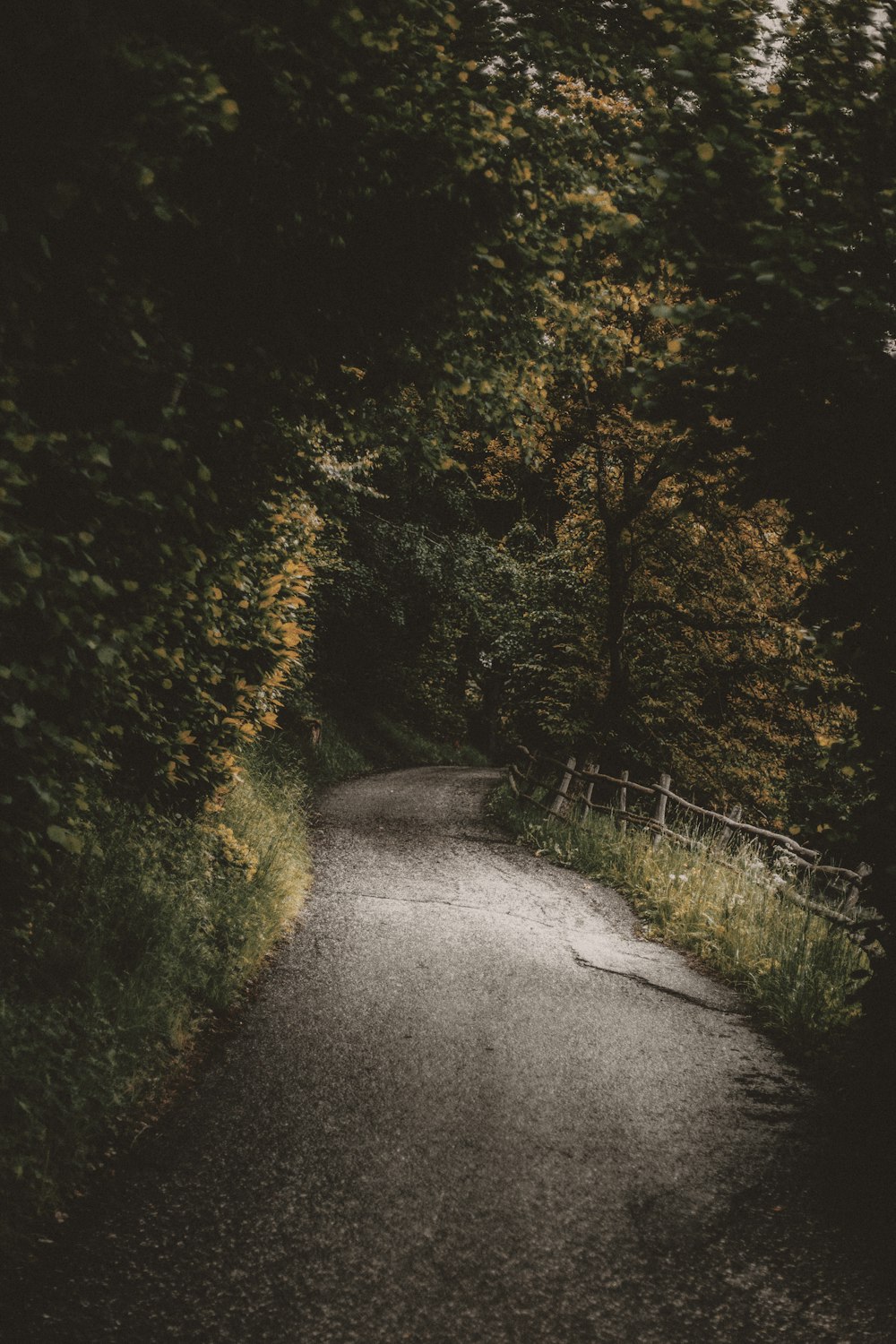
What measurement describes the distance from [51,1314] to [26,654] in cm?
221

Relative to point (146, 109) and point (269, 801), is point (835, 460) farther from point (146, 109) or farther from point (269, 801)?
point (269, 801)

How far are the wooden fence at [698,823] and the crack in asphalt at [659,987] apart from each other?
1.03 metres

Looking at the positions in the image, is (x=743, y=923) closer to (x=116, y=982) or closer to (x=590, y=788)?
(x=116, y=982)

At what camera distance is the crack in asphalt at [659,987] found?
6.04 metres

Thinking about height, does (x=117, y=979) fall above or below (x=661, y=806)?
below

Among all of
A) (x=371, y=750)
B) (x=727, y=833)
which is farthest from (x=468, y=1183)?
(x=371, y=750)

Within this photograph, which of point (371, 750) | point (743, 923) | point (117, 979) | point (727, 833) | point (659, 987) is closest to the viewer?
point (117, 979)

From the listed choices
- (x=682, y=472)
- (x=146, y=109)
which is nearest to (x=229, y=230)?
(x=146, y=109)


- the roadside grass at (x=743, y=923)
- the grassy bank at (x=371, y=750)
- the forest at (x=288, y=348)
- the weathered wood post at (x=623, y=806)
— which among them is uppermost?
the forest at (x=288, y=348)

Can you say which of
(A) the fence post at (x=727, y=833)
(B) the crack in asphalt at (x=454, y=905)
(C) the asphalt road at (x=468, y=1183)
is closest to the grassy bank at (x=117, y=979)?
(C) the asphalt road at (x=468, y=1183)

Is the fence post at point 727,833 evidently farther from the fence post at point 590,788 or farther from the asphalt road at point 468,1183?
the asphalt road at point 468,1183

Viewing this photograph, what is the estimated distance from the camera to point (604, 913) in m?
8.51

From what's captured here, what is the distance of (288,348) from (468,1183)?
422cm

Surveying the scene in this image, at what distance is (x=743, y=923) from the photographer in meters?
7.23
